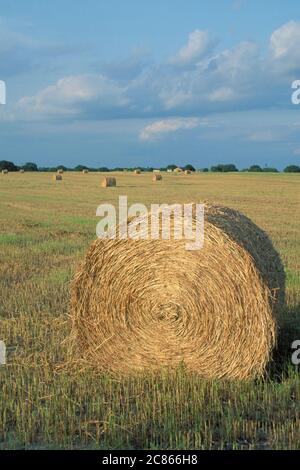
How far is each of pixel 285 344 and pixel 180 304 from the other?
1.35 metres

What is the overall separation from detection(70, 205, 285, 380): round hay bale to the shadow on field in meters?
0.29

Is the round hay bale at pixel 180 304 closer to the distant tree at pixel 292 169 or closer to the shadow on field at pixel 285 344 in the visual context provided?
the shadow on field at pixel 285 344

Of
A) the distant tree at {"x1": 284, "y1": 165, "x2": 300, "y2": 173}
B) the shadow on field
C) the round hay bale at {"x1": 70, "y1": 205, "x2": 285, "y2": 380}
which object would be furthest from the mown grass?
the distant tree at {"x1": 284, "y1": 165, "x2": 300, "y2": 173}

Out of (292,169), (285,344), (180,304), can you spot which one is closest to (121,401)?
(180,304)

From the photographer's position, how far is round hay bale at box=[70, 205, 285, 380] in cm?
587

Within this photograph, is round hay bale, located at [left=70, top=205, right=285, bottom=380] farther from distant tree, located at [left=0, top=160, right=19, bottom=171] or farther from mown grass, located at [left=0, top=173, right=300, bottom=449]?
distant tree, located at [left=0, top=160, right=19, bottom=171]

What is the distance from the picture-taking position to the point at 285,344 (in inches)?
268

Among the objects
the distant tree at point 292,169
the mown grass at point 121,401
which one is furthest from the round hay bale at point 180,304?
the distant tree at point 292,169

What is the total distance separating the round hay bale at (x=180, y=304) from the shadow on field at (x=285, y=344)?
0.94 ft

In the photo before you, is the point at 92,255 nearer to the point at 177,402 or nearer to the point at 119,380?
the point at 119,380

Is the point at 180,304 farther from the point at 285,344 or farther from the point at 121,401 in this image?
the point at 285,344

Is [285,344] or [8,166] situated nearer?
[285,344]

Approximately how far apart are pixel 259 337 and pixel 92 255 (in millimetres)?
1752
